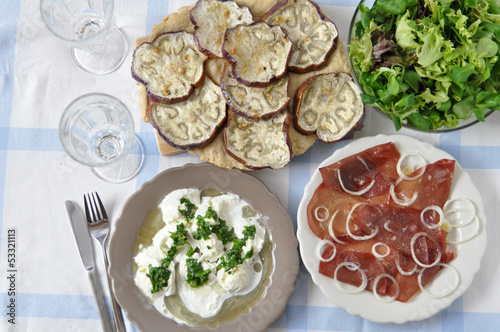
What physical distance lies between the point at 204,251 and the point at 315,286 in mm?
554

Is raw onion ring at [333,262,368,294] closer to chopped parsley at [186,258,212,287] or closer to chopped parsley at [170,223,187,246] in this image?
chopped parsley at [186,258,212,287]

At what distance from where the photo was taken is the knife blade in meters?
2.10

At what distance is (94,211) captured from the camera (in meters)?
2.12

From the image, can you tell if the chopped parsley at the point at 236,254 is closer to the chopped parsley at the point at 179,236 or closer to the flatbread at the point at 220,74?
the chopped parsley at the point at 179,236

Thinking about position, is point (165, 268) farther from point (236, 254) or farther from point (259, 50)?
point (259, 50)

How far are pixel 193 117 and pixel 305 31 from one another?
0.63m

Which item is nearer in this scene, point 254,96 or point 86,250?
point 254,96

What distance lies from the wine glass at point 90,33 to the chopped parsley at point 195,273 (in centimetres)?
99

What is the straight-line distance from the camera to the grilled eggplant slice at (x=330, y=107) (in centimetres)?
203

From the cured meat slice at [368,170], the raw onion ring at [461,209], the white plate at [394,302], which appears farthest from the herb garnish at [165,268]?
the raw onion ring at [461,209]

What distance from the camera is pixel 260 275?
2092 millimetres

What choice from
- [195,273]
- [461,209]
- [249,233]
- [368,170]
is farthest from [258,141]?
[461,209]

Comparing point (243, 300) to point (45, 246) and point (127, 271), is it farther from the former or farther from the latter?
point (45, 246)

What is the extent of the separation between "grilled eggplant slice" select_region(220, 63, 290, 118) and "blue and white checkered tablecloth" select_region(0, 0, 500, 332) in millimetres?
318
